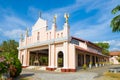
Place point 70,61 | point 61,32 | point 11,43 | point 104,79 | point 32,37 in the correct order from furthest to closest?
point 11,43, point 32,37, point 61,32, point 70,61, point 104,79

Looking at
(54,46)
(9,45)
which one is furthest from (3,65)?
(9,45)

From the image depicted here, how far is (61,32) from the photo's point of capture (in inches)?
966

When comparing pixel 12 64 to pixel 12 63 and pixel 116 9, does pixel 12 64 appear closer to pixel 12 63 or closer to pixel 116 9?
pixel 12 63

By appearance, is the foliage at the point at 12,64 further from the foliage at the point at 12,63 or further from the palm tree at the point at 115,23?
the palm tree at the point at 115,23

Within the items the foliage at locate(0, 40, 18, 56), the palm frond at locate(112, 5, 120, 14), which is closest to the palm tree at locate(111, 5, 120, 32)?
the palm frond at locate(112, 5, 120, 14)

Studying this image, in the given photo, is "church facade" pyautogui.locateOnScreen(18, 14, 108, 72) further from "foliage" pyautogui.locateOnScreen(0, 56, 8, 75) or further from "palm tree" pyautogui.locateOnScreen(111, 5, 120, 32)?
"foliage" pyautogui.locateOnScreen(0, 56, 8, 75)

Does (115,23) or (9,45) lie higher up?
(115,23)

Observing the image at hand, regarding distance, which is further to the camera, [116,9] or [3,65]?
[116,9]

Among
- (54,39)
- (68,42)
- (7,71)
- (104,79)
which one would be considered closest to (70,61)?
(68,42)

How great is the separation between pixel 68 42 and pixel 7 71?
11824mm

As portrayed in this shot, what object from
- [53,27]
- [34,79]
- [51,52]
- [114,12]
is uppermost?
[114,12]

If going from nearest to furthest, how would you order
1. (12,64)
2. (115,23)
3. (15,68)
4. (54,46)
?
(12,64) < (15,68) < (115,23) < (54,46)

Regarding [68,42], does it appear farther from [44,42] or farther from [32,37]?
[32,37]

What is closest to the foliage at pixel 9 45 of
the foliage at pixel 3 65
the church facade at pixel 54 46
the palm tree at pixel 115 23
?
the church facade at pixel 54 46
